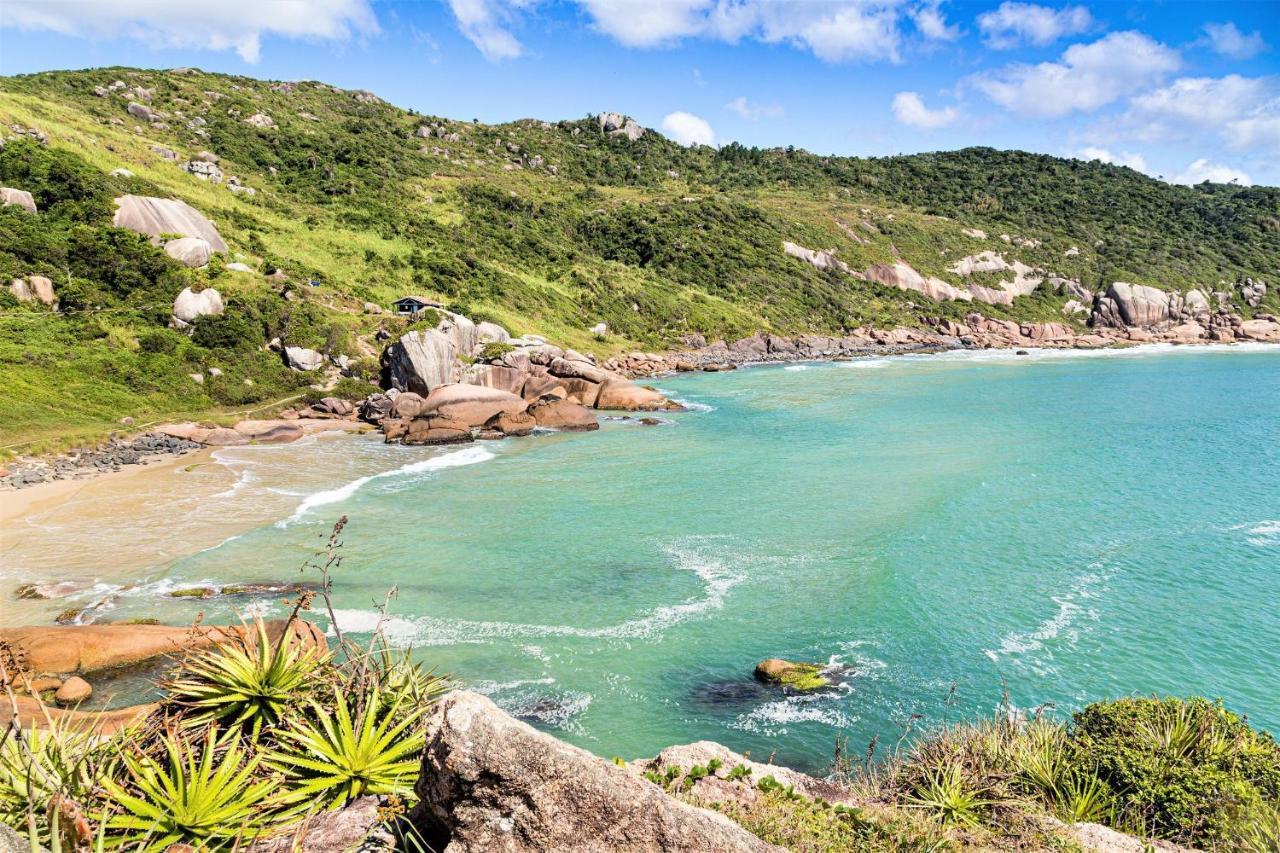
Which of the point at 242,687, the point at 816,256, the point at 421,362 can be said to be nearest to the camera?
the point at 242,687

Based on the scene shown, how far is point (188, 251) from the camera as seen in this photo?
56000 mm

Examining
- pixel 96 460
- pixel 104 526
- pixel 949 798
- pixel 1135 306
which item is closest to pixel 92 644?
pixel 104 526

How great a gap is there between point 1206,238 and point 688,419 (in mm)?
157419

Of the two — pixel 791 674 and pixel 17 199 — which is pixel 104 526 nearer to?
pixel 791 674

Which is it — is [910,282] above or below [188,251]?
above

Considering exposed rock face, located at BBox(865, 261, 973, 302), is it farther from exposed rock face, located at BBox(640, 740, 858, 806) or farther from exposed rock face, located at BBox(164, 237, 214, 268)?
exposed rock face, located at BBox(640, 740, 858, 806)

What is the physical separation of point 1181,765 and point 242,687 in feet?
44.9

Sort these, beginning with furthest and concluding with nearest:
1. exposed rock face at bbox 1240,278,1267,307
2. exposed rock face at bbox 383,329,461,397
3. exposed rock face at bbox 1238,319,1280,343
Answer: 1. exposed rock face at bbox 1240,278,1267,307
2. exposed rock face at bbox 1238,319,1280,343
3. exposed rock face at bbox 383,329,461,397

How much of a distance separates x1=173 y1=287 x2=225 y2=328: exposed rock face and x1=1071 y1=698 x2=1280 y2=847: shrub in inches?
2307

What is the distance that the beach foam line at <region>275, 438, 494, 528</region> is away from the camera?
103 feet

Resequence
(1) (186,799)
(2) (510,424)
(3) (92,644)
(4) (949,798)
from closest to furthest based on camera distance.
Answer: (1) (186,799) < (4) (949,798) < (3) (92,644) < (2) (510,424)

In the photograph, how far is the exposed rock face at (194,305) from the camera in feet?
170

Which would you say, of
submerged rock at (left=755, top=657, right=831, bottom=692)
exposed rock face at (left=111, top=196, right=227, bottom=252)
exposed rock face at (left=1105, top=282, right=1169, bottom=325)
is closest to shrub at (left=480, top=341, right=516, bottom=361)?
exposed rock face at (left=111, top=196, right=227, bottom=252)

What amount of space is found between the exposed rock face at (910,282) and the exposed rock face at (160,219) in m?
102
